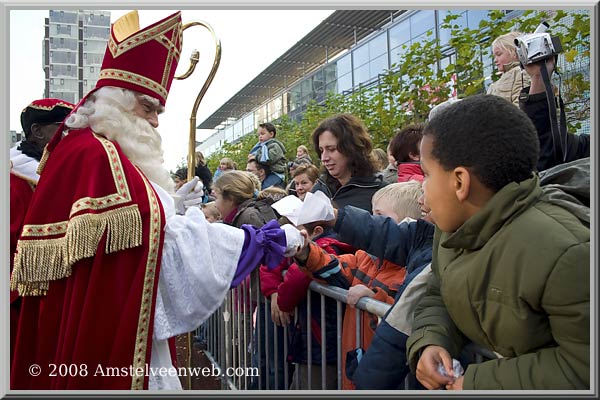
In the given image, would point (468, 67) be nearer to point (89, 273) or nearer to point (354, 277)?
point (354, 277)

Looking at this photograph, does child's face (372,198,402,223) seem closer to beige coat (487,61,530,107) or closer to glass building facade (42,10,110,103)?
beige coat (487,61,530,107)

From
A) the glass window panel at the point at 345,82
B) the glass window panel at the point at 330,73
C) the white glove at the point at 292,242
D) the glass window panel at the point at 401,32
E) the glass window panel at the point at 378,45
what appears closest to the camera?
the white glove at the point at 292,242

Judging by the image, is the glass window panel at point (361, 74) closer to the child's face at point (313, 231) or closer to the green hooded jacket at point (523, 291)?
the child's face at point (313, 231)

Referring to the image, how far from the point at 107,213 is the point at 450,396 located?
58.4 inches

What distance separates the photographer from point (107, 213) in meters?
2.08

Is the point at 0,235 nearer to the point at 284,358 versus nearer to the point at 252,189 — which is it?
the point at 284,358

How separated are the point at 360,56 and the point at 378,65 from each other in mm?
1429

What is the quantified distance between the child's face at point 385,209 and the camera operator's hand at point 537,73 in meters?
0.83

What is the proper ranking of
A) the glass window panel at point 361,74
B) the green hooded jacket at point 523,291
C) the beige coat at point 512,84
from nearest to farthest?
the green hooded jacket at point 523,291 → the beige coat at point 512,84 → the glass window panel at point 361,74

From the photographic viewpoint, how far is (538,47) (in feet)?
7.29

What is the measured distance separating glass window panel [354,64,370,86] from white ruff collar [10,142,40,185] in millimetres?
12621

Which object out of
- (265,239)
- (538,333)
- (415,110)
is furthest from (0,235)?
(415,110)

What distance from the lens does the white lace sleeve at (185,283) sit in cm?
221

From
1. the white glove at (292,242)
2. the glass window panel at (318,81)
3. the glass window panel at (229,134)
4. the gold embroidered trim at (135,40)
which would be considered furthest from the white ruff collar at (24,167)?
the glass window panel at (229,134)
